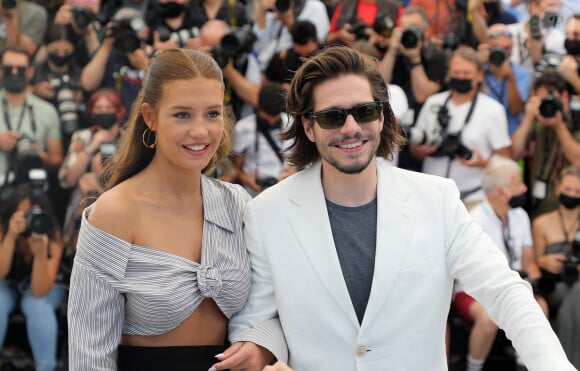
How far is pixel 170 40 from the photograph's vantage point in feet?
18.1

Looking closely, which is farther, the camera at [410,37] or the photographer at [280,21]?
the photographer at [280,21]

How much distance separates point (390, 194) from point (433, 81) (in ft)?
9.52

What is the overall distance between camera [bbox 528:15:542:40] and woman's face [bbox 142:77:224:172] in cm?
342

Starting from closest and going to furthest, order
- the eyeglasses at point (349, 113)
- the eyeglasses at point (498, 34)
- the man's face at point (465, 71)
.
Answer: the eyeglasses at point (349, 113)
the man's face at point (465, 71)
the eyeglasses at point (498, 34)

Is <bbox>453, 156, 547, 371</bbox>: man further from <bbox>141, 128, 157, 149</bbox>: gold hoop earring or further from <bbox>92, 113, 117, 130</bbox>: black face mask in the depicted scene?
<bbox>141, 128, 157, 149</bbox>: gold hoop earring

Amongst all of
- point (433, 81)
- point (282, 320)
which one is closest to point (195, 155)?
point (282, 320)

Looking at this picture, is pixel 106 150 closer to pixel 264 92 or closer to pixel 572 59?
pixel 264 92

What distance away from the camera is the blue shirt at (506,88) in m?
5.53

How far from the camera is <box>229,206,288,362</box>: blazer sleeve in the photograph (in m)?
2.75

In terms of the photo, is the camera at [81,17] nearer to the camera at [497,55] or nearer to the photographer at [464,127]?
the photographer at [464,127]

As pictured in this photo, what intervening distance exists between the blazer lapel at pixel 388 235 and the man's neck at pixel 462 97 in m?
2.66

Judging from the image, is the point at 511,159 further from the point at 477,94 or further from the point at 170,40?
the point at 170,40

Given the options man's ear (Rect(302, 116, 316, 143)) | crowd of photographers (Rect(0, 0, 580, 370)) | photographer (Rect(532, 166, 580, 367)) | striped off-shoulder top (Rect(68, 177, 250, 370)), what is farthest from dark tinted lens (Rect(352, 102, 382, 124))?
photographer (Rect(532, 166, 580, 367))

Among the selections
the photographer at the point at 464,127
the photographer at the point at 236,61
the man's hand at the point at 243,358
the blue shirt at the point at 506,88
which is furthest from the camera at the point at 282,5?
the man's hand at the point at 243,358
